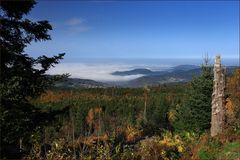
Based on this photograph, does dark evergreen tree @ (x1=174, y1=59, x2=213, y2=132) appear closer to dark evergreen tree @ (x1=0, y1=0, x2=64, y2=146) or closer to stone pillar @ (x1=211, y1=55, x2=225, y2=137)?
stone pillar @ (x1=211, y1=55, x2=225, y2=137)

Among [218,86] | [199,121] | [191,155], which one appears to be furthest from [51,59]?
[199,121]

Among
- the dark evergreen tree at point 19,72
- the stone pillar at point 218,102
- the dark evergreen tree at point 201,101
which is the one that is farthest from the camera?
the dark evergreen tree at point 201,101

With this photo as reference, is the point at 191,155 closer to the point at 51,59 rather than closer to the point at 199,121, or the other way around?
the point at 51,59

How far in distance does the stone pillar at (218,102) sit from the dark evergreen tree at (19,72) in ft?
46.5

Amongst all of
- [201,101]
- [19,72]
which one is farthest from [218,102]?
[19,72]

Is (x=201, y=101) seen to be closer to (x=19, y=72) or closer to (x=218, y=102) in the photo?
(x=218, y=102)

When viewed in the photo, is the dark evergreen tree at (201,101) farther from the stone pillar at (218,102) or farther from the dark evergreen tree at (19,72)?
the dark evergreen tree at (19,72)

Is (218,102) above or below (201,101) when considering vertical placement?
above

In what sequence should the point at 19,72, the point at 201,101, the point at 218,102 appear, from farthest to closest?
the point at 201,101 → the point at 218,102 → the point at 19,72

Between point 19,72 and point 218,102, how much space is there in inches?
599

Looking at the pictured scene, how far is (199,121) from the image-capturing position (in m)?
32.7

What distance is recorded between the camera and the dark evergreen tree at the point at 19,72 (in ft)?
32.5

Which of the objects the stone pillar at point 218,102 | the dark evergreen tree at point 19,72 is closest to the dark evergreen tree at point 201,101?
the stone pillar at point 218,102

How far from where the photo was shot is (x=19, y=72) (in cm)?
1049
